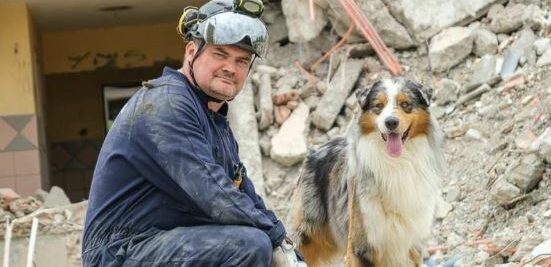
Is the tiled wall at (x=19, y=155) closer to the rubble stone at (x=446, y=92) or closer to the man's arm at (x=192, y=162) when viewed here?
the rubble stone at (x=446, y=92)

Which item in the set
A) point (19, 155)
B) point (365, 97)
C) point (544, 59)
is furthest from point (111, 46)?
point (365, 97)

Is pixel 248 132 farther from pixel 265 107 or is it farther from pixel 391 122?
pixel 391 122

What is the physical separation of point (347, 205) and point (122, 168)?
11.6 feet

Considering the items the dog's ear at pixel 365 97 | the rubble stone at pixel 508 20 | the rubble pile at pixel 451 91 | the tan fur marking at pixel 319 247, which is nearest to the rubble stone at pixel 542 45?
the rubble pile at pixel 451 91

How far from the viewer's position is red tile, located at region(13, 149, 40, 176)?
14113 millimetres

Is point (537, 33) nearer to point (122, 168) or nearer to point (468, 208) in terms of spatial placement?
point (468, 208)

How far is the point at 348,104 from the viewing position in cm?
1233

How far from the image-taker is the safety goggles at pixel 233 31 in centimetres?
510

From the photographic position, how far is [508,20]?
12070 millimetres

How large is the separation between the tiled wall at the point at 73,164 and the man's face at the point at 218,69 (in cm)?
1209

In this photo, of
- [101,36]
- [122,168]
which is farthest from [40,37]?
[122,168]

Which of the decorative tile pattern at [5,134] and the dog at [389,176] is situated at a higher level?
the dog at [389,176]

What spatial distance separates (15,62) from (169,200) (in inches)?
382

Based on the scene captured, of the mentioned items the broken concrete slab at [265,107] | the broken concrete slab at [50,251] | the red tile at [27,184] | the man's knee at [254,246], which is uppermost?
the man's knee at [254,246]
